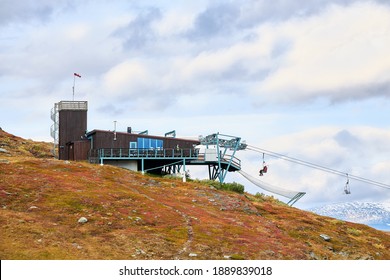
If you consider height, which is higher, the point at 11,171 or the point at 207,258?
the point at 11,171

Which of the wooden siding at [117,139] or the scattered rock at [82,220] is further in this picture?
the wooden siding at [117,139]

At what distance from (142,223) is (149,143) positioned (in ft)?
122

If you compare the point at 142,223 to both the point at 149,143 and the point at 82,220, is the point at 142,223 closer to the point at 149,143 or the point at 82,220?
the point at 82,220

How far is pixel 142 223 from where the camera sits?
39.1 m

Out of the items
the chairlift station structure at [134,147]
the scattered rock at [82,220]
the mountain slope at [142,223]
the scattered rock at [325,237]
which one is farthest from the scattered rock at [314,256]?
the chairlift station structure at [134,147]

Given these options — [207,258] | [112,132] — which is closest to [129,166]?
[112,132]

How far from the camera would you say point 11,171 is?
5200 cm

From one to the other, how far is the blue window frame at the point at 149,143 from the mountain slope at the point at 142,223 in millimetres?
12648

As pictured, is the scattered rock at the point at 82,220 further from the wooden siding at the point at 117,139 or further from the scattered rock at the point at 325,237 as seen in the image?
the wooden siding at the point at 117,139

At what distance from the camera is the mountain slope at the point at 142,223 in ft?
106

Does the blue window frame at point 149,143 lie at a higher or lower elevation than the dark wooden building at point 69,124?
lower

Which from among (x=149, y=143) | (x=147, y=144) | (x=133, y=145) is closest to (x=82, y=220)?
(x=133, y=145)

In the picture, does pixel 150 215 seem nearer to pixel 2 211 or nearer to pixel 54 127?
pixel 2 211

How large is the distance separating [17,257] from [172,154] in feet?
160
